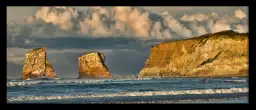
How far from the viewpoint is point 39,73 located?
89812mm

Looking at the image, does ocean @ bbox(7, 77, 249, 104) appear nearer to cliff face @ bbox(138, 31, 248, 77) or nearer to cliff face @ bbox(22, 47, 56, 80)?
cliff face @ bbox(22, 47, 56, 80)

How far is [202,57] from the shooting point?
11994 centimetres

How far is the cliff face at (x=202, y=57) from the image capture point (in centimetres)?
11150

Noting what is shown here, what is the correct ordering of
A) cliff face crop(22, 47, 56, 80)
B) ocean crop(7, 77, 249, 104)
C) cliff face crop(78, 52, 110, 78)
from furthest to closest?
cliff face crop(78, 52, 110, 78) → cliff face crop(22, 47, 56, 80) → ocean crop(7, 77, 249, 104)

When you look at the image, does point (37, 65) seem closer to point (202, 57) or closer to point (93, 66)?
point (93, 66)

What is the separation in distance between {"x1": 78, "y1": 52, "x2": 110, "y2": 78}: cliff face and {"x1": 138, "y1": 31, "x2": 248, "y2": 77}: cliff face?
18022 millimetres

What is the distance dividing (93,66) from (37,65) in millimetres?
24954

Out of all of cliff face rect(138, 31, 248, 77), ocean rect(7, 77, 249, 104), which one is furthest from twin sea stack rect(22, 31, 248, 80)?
ocean rect(7, 77, 249, 104)

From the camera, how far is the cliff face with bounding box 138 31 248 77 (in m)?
112

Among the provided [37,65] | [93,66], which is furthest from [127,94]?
[93,66]

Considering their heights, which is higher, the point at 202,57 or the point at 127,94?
the point at 202,57

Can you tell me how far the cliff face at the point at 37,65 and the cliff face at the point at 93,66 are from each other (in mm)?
17990
